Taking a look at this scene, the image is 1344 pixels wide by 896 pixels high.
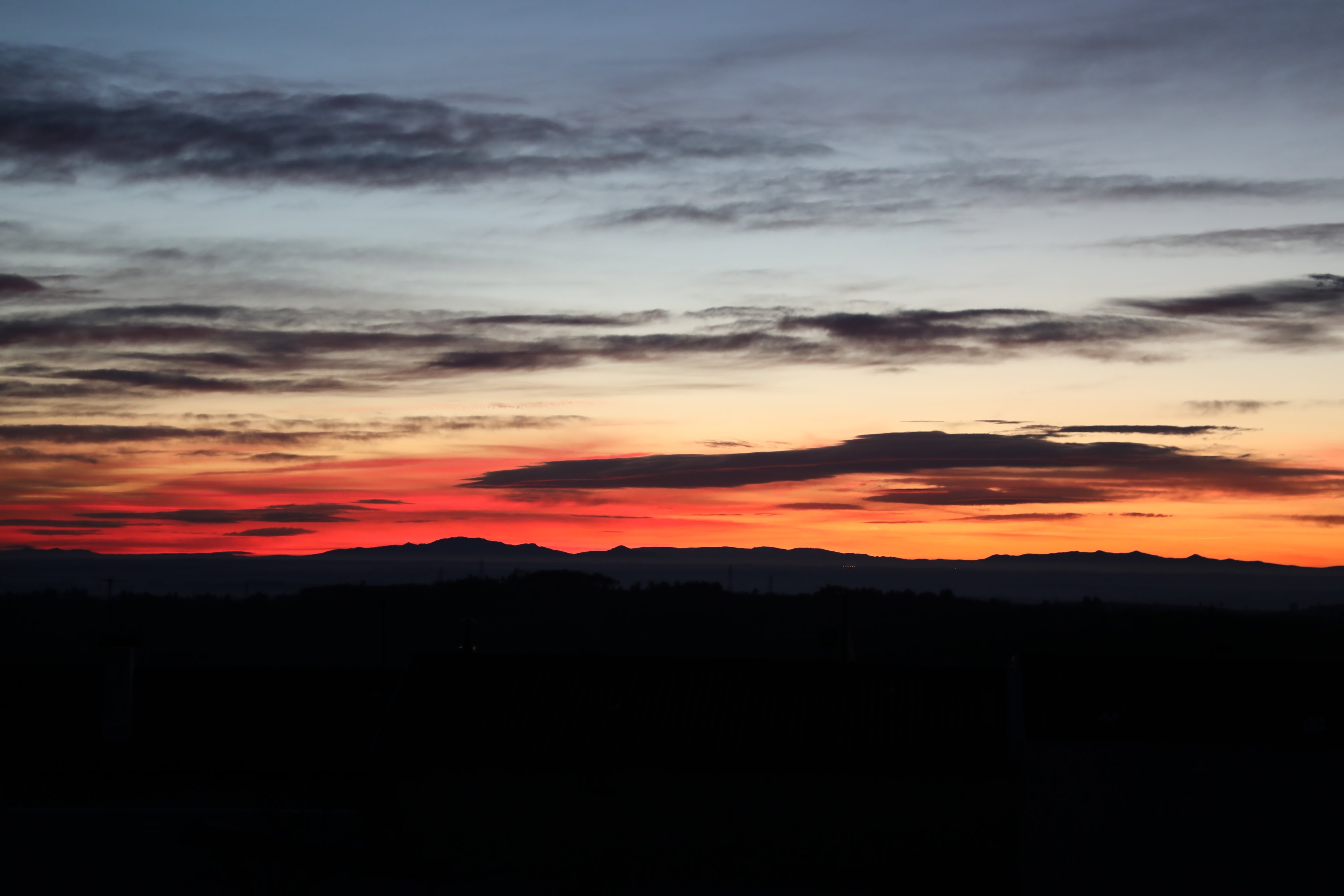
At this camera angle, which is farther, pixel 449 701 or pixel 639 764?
pixel 449 701

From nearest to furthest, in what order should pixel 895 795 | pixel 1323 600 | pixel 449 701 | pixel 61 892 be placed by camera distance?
pixel 61 892 < pixel 895 795 < pixel 449 701 < pixel 1323 600

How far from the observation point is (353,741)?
27.3 m

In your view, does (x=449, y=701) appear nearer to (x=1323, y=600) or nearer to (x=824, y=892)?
(x=824, y=892)

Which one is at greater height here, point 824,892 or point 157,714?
point 157,714

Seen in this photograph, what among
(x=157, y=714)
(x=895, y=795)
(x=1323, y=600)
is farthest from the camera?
(x=1323, y=600)

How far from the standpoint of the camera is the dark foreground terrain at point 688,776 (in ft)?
75.4

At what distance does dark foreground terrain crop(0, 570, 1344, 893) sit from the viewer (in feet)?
75.4

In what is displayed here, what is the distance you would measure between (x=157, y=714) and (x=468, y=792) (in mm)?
8223

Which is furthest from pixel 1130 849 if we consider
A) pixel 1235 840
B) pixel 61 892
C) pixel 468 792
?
pixel 61 892

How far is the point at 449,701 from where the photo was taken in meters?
26.8

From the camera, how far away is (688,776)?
960 inches

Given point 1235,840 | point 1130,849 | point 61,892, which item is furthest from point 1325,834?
point 61,892

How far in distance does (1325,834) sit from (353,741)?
17.6 meters

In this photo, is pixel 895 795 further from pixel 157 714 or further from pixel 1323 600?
pixel 1323 600
